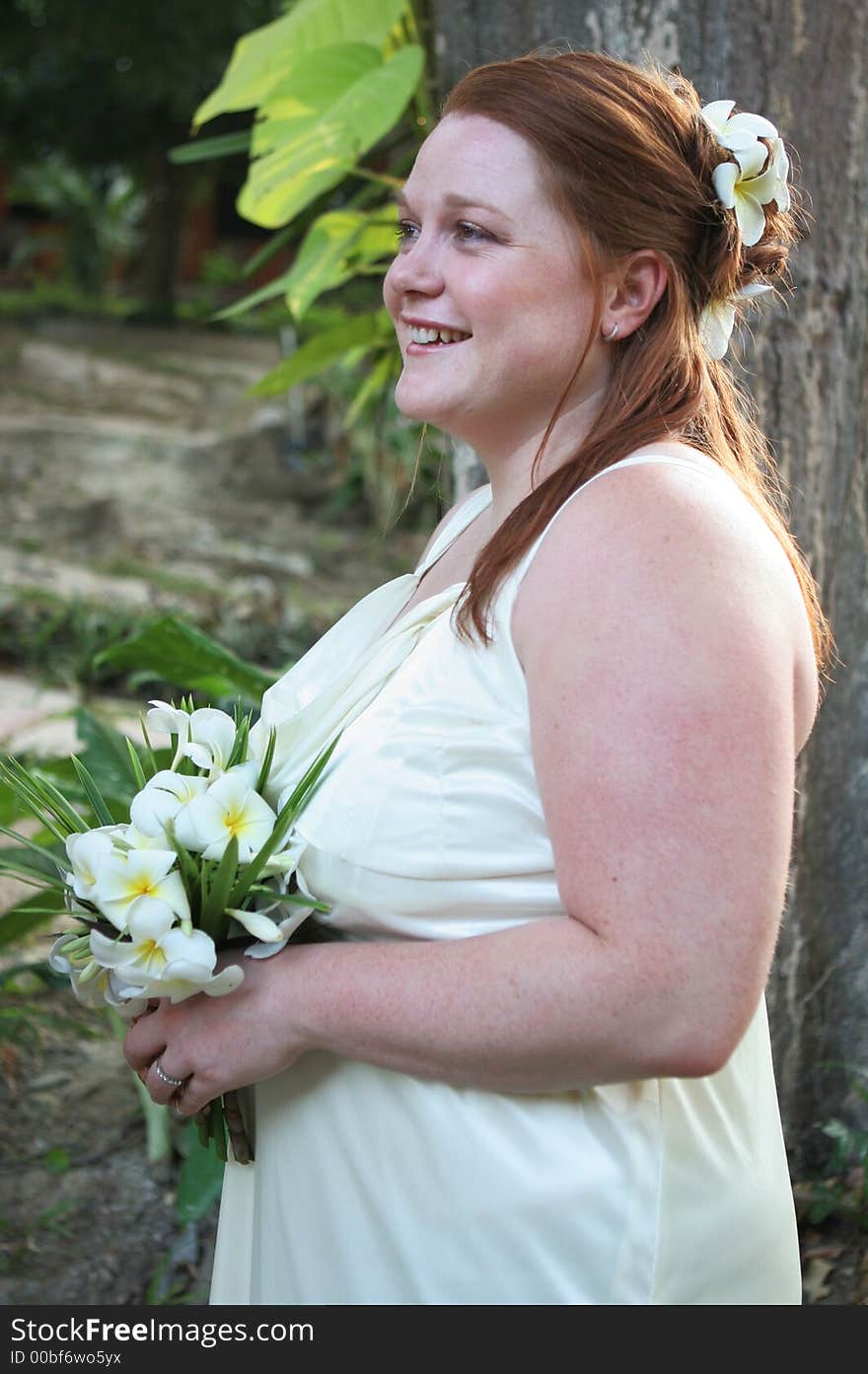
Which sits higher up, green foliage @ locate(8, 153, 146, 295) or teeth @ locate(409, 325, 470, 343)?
teeth @ locate(409, 325, 470, 343)

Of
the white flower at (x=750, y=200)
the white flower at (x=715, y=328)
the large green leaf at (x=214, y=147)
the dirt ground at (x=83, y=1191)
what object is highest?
the white flower at (x=750, y=200)

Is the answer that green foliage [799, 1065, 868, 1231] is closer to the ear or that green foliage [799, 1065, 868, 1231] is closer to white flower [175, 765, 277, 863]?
white flower [175, 765, 277, 863]

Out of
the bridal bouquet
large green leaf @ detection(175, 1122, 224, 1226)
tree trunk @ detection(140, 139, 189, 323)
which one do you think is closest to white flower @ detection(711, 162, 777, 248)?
the bridal bouquet

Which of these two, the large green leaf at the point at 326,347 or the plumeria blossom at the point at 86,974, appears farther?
the large green leaf at the point at 326,347

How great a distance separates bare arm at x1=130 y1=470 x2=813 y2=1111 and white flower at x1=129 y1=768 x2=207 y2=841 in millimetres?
350

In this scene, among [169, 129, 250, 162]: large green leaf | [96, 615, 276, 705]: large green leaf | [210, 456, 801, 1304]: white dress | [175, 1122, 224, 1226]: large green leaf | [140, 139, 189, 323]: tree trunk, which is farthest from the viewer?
[140, 139, 189, 323]: tree trunk

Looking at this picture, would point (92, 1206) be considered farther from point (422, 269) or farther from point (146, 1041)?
point (422, 269)

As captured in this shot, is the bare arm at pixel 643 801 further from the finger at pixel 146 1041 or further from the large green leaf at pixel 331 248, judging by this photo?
the large green leaf at pixel 331 248

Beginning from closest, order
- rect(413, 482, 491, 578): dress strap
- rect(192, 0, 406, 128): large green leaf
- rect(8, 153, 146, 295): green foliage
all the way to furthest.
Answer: rect(413, 482, 491, 578): dress strap
rect(192, 0, 406, 128): large green leaf
rect(8, 153, 146, 295): green foliage

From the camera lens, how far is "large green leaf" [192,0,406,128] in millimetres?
2814

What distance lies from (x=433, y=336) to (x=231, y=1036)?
31.1 inches

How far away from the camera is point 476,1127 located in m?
1.40

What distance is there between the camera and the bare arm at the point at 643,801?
47.4 inches

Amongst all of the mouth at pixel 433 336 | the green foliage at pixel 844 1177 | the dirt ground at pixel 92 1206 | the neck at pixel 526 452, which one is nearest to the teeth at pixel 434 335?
the mouth at pixel 433 336
